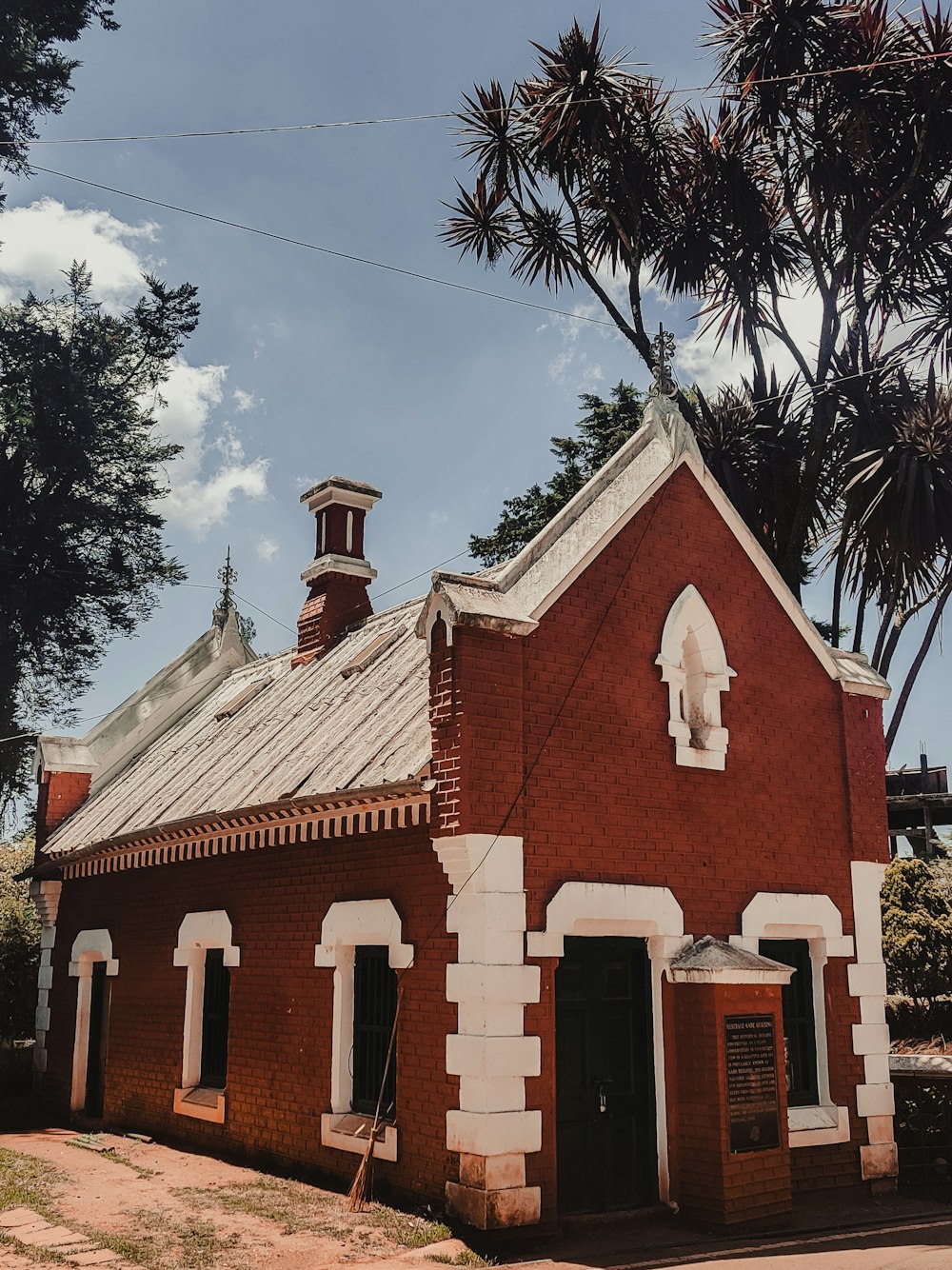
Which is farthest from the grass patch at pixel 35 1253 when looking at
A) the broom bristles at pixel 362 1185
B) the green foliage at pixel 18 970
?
the green foliage at pixel 18 970

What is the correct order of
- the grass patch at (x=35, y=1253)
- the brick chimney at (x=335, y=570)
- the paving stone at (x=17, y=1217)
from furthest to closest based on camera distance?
the brick chimney at (x=335, y=570) < the paving stone at (x=17, y=1217) < the grass patch at (x=35, y=1253)

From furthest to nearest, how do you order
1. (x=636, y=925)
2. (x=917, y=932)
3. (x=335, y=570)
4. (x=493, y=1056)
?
(x=917, y=932) → (x=335, y=570) → (x=636, y=925) → (x=493, y=1056)

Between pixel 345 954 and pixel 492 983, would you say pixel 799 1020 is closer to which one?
pixel 492 983

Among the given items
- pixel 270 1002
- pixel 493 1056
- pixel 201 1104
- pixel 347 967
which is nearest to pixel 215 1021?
pixel 201 1104

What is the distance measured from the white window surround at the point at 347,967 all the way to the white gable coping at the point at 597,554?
2558mm

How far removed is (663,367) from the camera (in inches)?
495

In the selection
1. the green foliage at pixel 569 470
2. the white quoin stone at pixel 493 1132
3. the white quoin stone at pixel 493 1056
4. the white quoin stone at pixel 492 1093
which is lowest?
the white quoin stone at pixel 493 1132

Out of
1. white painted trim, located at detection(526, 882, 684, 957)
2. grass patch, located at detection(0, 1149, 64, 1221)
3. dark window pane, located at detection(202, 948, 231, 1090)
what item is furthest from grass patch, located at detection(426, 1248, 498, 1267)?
dark window pane, located at detection(202, 948, 231, 1090)

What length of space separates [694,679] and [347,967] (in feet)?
14.0

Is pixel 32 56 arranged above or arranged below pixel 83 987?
above

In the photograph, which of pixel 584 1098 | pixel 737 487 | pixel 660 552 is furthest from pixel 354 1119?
pixel 737 487

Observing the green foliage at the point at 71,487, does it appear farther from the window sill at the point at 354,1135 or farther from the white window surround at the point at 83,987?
the window sill at the point at 354,1135

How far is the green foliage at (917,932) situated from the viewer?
59.8ft

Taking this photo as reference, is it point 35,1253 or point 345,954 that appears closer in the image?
point 35,1253
